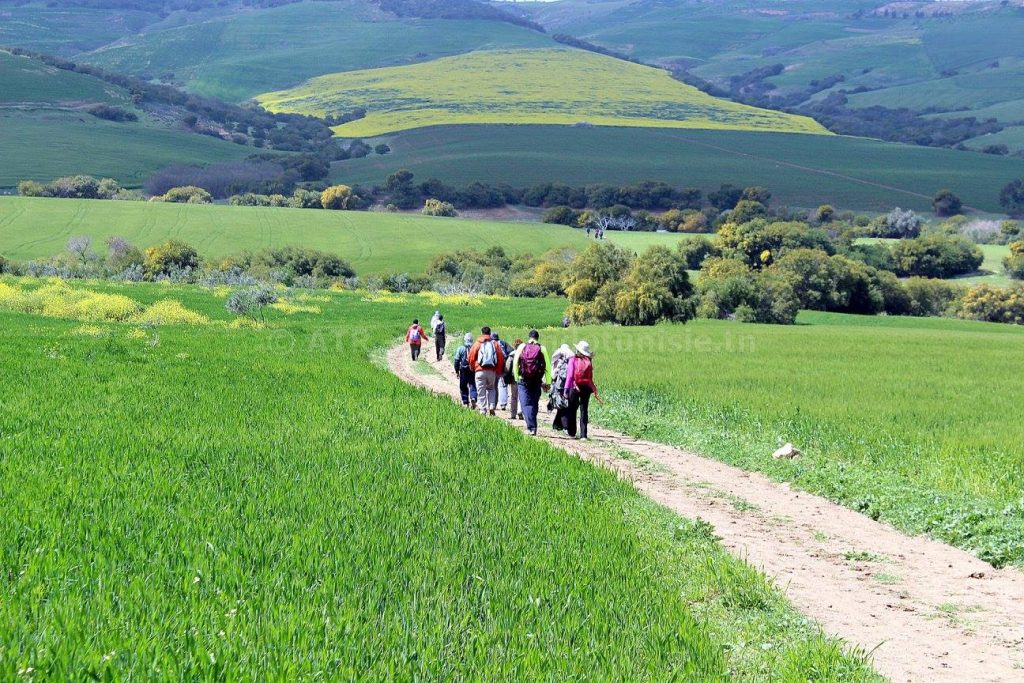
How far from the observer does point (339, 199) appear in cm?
13488

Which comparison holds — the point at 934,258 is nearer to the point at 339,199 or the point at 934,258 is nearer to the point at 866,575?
the point at 339,199

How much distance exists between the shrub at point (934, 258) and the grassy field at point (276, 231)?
24.7 meters

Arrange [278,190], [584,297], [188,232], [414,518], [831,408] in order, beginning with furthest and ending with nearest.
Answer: [278,190] < [188,232] < [584,297] < [831,408] < [414,518]

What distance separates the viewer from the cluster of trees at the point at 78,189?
127 meters

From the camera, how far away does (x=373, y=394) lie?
805 inches

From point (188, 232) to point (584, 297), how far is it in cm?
5376

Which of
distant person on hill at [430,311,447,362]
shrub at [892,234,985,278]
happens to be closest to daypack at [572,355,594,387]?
distant person on hill at [430,311,447,362]

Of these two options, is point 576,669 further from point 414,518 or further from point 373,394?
point 373,394

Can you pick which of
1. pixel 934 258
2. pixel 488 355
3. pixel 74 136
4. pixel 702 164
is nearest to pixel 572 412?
pixel 488 355

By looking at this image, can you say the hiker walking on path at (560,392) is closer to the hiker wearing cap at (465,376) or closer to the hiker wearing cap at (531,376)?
the hiker wearing cap at (531,376)


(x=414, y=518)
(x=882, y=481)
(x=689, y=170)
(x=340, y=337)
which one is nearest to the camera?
(x=414, y=518)

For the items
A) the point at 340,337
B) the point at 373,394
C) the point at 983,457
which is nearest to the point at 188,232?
the point at 340,337

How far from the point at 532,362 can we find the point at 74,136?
161523 millimetres

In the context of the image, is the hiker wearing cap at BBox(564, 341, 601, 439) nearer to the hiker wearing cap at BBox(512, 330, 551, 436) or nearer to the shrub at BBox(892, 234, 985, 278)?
the hiker wearing cap at BBox(512, 330, 551, 436)
